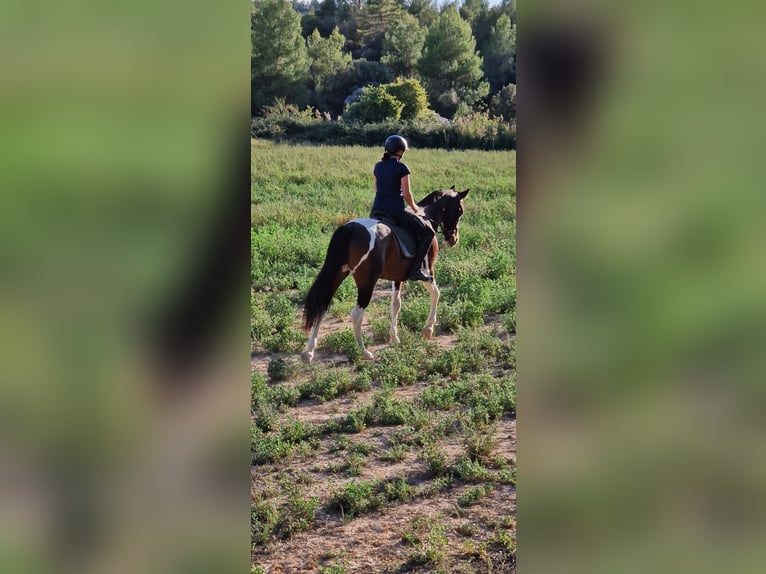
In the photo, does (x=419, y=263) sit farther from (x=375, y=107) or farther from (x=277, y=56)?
(x=277, y=56)

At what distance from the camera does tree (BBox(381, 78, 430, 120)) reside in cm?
421

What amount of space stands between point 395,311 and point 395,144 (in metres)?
1.26

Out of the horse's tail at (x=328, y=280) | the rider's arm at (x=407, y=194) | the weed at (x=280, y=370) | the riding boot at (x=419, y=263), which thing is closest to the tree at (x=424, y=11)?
the rider's arm at (x=407, y=194)

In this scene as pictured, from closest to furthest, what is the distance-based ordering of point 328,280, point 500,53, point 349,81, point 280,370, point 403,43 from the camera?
point 500,53 → point 403,43 → point 349,81 → point 328,280 → point 280,370

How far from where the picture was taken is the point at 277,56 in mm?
4395

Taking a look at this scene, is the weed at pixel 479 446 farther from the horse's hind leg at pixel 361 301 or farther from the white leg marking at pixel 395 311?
the horse's hind leg at pixel 361 301

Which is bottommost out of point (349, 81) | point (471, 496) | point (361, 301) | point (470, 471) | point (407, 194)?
point (471, 496)

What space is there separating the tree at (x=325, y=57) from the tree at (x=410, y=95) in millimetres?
326

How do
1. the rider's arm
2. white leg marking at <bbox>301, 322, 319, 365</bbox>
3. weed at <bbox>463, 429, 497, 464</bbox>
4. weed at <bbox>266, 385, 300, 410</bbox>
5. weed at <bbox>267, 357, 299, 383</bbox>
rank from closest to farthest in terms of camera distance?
the rider's arm < weed at <bbox>463, 429, 497, 464</bbox> < white leg marking at <bbox>301, 322, 319, 365</bbox> < weed at <bbox>266, 385, 300, 410</bbox> < weed at <bbox>267, 357, 299, 383</bbox>

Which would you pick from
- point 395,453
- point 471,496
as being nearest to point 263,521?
point 395,453

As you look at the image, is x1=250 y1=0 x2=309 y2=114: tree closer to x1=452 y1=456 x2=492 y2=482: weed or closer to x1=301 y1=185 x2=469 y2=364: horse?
x1=301 y1=185 x2=469 y2=364: horse

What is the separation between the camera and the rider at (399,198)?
14.2 ft

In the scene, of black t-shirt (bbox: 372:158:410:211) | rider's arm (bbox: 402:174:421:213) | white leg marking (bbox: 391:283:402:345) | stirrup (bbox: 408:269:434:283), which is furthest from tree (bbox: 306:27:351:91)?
white leg marking (bbox: 391:283:402:345)
